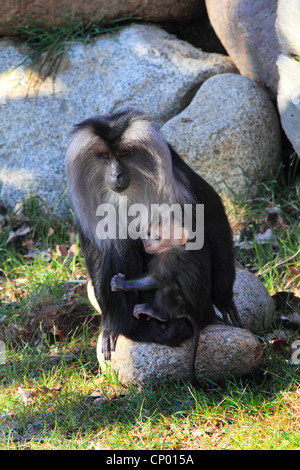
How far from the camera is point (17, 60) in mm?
5805

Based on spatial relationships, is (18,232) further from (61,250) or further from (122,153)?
(122,153)

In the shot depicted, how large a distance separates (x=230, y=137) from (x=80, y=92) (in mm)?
1466

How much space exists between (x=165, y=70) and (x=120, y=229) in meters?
2.58

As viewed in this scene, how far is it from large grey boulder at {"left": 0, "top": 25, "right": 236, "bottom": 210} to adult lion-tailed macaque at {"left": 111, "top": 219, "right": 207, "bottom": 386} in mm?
2298

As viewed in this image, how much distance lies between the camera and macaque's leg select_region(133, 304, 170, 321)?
11.1 ft

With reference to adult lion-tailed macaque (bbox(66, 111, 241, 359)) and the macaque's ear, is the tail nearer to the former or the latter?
adult lion-tailed macaque (bbox(66, 111, 241, 359))

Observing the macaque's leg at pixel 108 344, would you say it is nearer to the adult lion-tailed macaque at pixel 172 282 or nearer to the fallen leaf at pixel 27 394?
the adult lion-tailed macaque at pixel 172 282

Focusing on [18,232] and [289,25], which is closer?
[289,25]

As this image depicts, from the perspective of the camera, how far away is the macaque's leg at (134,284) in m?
3.33

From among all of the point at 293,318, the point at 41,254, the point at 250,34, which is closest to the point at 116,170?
the point at 293,318

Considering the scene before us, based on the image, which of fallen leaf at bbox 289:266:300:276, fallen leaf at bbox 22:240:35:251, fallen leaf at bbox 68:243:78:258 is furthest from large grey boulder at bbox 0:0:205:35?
Answer: fallen leaf at bbox 289:266:300:276

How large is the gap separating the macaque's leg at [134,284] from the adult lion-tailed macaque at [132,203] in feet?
0.36

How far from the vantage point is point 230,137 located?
196 inches

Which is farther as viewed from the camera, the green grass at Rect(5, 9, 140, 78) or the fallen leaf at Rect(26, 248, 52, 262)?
the green grass at Rect(5, 9, 140, 78)
